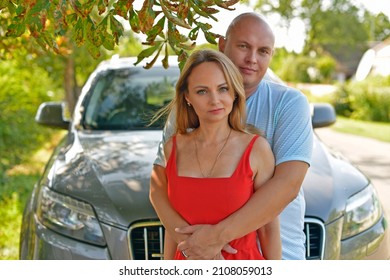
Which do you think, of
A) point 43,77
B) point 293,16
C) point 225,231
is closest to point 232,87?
point 225,231

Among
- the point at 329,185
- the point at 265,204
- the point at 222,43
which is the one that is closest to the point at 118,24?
the point at 222,43

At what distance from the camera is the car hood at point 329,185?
361 cm

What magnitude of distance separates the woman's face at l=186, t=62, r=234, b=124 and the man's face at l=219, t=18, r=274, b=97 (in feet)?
0.91

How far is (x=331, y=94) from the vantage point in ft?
92.2

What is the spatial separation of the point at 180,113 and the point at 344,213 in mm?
1595

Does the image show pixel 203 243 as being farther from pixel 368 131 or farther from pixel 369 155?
pixel 368 131

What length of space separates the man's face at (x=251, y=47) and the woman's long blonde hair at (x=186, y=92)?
21 cm

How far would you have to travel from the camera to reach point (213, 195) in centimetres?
224

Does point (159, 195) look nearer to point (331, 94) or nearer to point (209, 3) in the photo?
point (209, 3)

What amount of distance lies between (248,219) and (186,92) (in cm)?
48

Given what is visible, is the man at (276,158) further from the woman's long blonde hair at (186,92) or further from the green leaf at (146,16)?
the green leaf at (146,16)

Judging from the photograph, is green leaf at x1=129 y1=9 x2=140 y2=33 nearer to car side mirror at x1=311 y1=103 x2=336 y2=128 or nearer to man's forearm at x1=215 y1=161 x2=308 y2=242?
man's forearm at x1=215 y1=161 x2=308 y2=242

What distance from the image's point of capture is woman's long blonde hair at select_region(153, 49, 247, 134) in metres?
2.27
